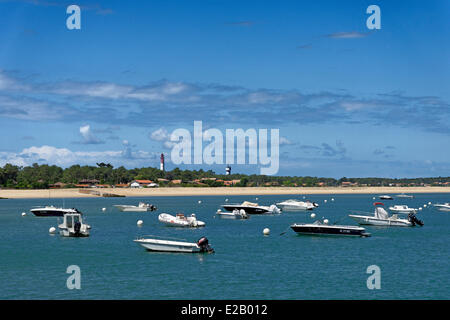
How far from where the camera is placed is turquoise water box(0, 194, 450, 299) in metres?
39.8

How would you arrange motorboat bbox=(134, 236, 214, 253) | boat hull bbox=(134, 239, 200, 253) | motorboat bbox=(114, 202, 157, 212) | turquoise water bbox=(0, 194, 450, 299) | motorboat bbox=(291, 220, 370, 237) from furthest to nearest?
motorboat bbox=(114, 202, 157, 212) → motorboat bbox=(291, 220, 370, 237) → boat hull bbox=(134, 239, 200, 253) → motorboat bbox=(134, 236, 214, 253) → turquoise water bbox=(0, 194, 450, 299)

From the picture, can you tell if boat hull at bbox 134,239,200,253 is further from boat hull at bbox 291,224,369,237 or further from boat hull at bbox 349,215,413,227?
boat hull at bbox 349,215,413,227

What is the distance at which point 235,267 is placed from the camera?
1961 inches

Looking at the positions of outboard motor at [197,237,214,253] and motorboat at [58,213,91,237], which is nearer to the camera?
outboard motor at [197,237,214,253]

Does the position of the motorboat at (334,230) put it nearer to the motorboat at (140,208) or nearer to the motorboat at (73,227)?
the motorboat at (73,227)

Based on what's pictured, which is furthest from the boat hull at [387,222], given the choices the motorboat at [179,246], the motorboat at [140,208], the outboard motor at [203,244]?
the motorboat at [140,208]

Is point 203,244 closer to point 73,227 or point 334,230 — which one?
point 334,230

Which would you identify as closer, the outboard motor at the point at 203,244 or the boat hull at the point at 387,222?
the outboard motor at the point at 203,244

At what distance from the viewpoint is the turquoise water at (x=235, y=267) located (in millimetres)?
39844

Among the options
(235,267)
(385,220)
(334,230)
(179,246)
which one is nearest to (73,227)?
(179,246)

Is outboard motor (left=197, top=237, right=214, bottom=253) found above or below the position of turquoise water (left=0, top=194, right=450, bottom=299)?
above

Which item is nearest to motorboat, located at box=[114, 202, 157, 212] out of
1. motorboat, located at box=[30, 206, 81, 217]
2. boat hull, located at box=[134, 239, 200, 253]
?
motorboat, located at box=[30, 206, 81, 217]
